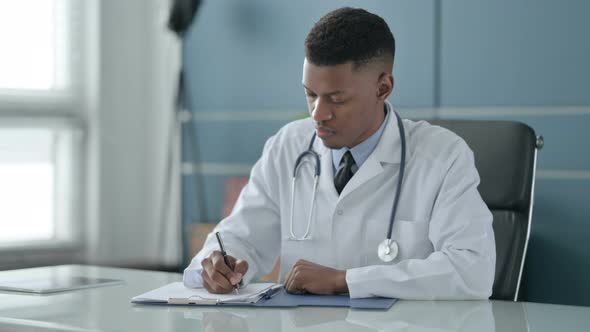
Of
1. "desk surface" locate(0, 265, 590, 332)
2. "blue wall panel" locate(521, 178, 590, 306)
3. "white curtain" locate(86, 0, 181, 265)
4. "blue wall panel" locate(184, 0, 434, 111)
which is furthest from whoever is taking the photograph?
"white curtain" locate(86, 0, 181, 265)

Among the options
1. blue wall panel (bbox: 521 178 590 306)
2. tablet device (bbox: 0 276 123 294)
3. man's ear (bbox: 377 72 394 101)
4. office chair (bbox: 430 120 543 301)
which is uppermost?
man's ear (bbox: 377 72 394 101)

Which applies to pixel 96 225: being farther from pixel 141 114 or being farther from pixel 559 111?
pixel 559 111

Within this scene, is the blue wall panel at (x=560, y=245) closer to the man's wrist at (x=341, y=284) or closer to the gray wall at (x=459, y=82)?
the gray wall at (x=459, y=82)

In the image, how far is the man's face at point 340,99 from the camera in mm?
1851

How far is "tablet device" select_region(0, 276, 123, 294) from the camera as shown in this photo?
5.77ft

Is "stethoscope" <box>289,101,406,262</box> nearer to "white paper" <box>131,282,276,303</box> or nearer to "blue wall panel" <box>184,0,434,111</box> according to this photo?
"white paper" <box>131,282,276,303</box>

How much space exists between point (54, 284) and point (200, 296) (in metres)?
0.39

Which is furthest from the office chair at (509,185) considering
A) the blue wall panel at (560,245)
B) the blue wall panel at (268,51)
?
the blue wall panel at (268,51)

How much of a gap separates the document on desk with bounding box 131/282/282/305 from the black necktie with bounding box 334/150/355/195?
359 mm

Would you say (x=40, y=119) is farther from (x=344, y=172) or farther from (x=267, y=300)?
(x=267, y=300)

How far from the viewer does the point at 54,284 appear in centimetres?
183

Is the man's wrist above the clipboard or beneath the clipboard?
above

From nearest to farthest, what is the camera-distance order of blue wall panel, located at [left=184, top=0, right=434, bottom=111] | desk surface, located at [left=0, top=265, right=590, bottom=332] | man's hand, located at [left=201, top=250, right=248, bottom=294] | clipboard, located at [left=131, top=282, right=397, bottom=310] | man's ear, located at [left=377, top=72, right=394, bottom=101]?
desk surface, located at [left=0, top=265, right=590, bottom=332] < clipboard, located at [left=131, top=282, right=397, bottom=310] < man's hand, located at [left=201, top=250, right=248, bottom=294] < man's ear, located at [left=377, top=72, right=394, bottom=101] < blue wall panel, located at [left=184, top=0, right=434, bottom=111]

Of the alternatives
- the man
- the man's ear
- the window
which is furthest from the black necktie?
the window
